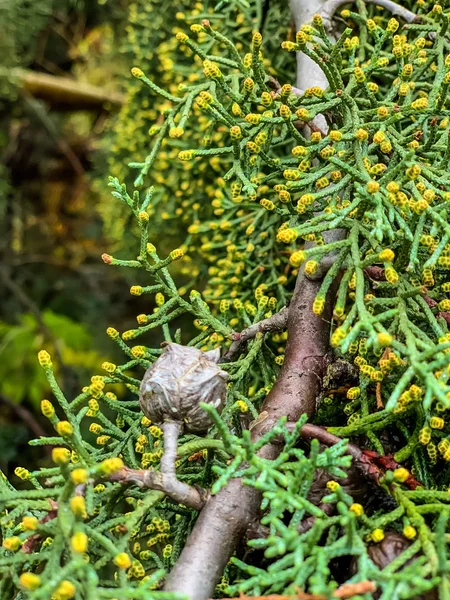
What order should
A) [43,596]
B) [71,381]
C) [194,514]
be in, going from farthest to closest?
[71,381] < [194,514] < [43,596]

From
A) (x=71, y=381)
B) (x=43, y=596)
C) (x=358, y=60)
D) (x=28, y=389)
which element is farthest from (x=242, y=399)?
(x=28, y=389)

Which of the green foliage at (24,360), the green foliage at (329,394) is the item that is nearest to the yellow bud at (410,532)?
the green foliage at (329,394)

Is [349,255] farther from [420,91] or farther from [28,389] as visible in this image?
[28,389]

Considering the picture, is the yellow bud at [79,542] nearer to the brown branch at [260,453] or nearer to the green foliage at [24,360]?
the brown branch at [260,453]

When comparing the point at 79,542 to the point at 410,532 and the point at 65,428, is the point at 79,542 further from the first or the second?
the point at 410,532

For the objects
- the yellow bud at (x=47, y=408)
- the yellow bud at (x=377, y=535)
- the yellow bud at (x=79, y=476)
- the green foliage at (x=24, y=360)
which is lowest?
the yellow bud at (x=377, y=535)

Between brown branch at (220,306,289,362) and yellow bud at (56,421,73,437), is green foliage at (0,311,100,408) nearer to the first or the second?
brown branch at (220,306,289,362)
